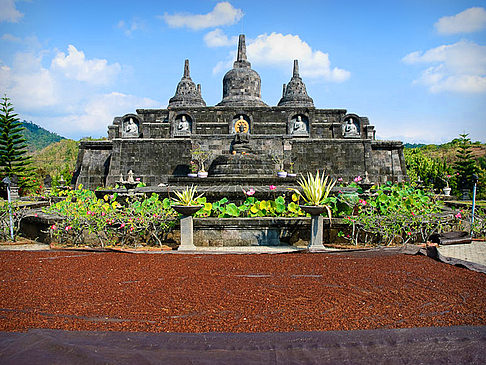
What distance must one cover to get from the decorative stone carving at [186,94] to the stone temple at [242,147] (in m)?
4.28

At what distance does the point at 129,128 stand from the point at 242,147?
786cm

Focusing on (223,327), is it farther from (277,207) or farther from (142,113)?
(142,113)

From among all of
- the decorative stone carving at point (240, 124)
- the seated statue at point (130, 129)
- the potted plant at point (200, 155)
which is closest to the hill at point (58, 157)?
the seated statue at point (130, 129)

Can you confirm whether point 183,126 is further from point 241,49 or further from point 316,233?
point 316,233

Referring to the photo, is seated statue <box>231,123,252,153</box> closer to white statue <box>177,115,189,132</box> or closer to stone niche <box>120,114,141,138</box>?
white statue <box>177,115,189,132</box>

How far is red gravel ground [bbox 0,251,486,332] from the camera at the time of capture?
3053mm

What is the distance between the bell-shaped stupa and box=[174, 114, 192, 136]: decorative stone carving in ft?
12.8

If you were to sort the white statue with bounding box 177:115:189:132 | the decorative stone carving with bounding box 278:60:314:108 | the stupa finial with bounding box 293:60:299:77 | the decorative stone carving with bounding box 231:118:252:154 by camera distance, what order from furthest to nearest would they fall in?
the stupa finial with bounding box 293:60:299:77 → the decorative stone carving with bounding box 278:60:314:108 → the white statue with bounding box 177:115:189:132 → the decorative stone carving with bounding box 231:118:252:154

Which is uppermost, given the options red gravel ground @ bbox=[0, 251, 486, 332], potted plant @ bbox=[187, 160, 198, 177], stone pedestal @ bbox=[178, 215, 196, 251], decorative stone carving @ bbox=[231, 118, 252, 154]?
decorative stone carving @ bbox=[231, 118, 252, 154]

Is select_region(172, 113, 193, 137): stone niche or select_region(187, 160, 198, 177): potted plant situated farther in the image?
select_region(172, 113, 193, 137): stone niche

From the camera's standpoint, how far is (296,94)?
26.0m

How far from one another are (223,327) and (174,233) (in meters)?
4.32

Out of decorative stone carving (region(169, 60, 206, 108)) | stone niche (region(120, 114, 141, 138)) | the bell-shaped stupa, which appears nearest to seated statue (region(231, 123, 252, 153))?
stone niche (region(120, 114, 141, 138))

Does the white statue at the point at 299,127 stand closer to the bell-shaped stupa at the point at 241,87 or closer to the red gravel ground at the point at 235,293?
the bell-shaped stupa at the point at 241,87
